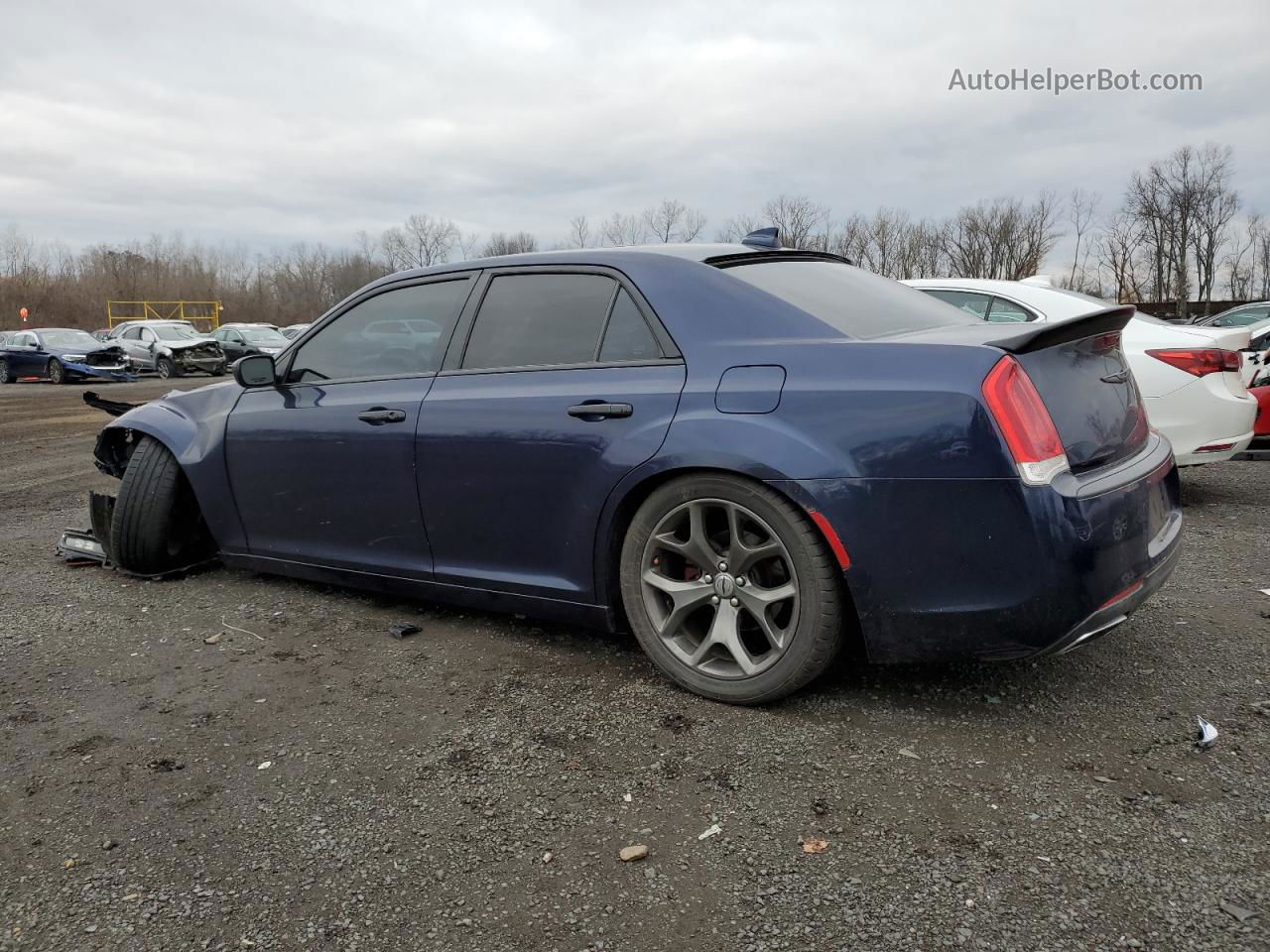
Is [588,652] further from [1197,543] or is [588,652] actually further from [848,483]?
[1197,543]

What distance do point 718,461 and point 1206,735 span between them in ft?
5.36

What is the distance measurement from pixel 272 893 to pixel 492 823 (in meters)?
0.54

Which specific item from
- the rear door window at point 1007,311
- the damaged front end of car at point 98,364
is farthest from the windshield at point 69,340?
the rear door window at point 1007,311

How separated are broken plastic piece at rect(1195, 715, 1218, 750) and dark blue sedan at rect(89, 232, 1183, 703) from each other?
15.9 inches

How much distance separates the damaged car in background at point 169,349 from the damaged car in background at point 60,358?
1.22 m

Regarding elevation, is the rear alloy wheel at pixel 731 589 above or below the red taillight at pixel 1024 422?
below

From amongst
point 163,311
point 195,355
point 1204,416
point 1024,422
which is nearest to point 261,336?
point 195,355

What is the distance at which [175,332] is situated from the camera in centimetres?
2805

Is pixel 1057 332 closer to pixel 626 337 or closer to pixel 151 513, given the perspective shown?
pixel 626 337

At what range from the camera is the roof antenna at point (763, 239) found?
391 cm

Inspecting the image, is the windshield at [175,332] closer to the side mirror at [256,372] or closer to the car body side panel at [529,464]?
the side mirror at [256,372]

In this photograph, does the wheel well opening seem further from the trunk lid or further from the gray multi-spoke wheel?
the trunk lid

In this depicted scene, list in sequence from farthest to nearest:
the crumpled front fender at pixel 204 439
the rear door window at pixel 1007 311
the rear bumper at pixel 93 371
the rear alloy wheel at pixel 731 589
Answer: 1. the rear bumper at pixel 93 371
2. the rear door window at pixel 1007 311
3. the crumpled front fender at pixel 204 439
4. the rear alloy wheel at pixel 731 589

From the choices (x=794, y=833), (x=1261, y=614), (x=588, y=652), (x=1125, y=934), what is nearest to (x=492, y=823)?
(x=794, y=833)
